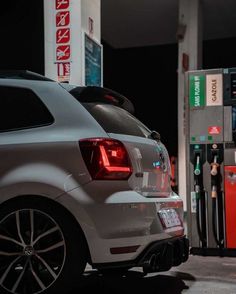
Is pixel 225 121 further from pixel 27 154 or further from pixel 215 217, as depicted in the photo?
pixel 27 154

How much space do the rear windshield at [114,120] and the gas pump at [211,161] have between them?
2.32 metres

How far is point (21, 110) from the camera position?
383 centimetres

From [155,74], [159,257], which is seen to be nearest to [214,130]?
[159,257]

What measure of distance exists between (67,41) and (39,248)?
3.78 meters

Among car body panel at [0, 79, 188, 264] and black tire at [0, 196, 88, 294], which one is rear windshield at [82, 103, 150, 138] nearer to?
car body panel at [0, 79, 188, 264]

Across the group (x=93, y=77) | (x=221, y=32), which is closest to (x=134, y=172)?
(x=93, y=77)

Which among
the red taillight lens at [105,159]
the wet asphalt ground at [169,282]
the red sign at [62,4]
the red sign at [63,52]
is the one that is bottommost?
the wet asphalt ground at [169,282]

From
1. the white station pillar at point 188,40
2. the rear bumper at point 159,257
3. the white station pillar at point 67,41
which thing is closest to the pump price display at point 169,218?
the rear bumper at point 159,257

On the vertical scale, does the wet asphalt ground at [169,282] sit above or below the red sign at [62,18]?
below

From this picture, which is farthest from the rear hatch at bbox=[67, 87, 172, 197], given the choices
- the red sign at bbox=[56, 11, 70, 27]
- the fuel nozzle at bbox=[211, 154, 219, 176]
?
the red sign at bbox=[56, 11, 70, 27]

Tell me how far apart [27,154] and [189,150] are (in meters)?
3.30

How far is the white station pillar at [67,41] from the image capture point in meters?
6.67

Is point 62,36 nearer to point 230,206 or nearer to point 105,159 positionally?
point 230,206

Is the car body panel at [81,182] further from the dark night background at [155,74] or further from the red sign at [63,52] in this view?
the dark night background at [155,74]
